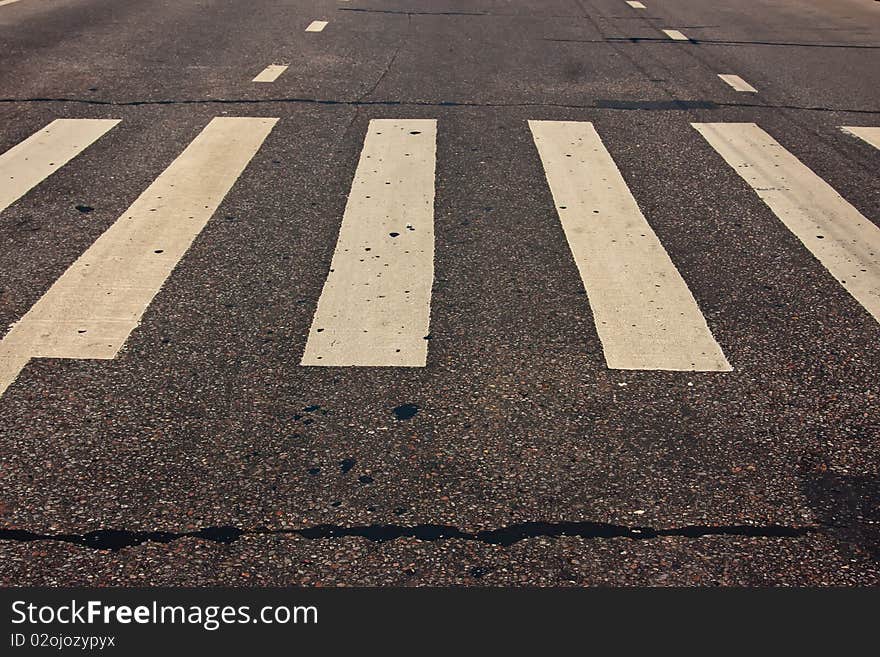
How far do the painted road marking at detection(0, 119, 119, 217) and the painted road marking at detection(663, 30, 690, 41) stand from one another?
24.3 feet

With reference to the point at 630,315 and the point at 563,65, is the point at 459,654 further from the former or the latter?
the point at 563,65

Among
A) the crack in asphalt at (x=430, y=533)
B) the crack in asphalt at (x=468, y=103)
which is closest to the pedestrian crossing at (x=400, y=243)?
the crack in asphalt at (x=468, y=103)

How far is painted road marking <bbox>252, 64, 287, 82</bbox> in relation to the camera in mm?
10117

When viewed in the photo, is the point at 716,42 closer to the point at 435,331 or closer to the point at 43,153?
the point at 43,153

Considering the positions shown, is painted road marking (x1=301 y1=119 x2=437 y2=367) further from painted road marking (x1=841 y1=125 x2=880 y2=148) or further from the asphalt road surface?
painted road marking (x1=841 y1=125 x2=880 y2=148)

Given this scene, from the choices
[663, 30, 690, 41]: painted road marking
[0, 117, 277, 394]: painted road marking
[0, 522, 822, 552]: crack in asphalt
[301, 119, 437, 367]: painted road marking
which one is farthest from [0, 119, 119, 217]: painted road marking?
[663, 30, 690, 41]: painted road marking

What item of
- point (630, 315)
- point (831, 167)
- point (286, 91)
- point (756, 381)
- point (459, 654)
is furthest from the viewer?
point (286, 91)

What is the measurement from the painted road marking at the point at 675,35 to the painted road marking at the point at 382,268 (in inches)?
236

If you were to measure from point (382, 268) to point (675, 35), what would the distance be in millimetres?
8765

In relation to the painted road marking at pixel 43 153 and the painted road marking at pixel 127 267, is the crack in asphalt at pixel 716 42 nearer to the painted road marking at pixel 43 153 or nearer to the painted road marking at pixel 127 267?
the painted road marking at pixel 127 267

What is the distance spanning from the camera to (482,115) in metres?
9.04

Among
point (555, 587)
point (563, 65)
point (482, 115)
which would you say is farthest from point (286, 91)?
point (555, 587)

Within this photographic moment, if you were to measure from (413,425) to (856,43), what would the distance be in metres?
11.1

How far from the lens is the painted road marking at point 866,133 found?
28.0ft
